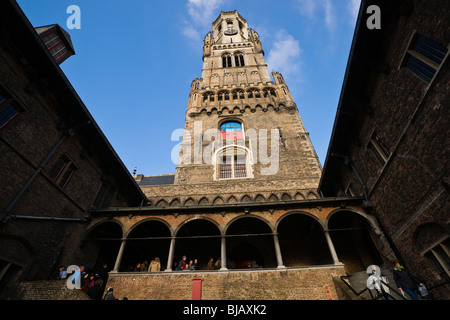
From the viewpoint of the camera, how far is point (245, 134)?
71.9 feet

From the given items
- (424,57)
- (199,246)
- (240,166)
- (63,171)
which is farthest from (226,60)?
(424,57)

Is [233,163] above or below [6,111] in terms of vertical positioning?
above

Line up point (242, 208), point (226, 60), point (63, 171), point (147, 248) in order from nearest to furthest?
point (63, 171) → point (242, 208) → point (147, 248) → point (226, 60)

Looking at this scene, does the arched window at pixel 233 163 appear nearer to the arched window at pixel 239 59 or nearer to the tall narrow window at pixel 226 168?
the tall narrow window at pixel 226 168

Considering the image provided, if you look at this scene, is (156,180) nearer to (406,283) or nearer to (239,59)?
(239,59)

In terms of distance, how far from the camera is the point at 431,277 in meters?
6.96

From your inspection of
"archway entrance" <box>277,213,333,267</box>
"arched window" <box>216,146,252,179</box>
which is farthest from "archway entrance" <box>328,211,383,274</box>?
"arched window" <box>216,146,252,179</box>

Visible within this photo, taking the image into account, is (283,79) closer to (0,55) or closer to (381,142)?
(381,142)

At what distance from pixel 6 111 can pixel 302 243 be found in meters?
15.8

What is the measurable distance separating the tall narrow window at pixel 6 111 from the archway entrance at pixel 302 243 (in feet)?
44.1

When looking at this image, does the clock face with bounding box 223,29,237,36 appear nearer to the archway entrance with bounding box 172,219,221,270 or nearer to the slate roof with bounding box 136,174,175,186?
the slate roof with bounding box 136,174,175,186

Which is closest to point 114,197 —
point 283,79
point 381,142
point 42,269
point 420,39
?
point 42,269
